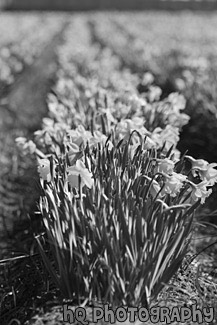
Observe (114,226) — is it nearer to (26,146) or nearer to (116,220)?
(116,220)

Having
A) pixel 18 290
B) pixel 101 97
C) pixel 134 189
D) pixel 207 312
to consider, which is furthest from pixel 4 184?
pixel 207 312

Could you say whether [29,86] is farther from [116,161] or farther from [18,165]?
[116,161]

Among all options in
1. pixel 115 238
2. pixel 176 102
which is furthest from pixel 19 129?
pixel 115 238

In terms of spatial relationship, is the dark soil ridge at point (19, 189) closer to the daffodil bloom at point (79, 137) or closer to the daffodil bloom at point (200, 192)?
the daffodil bloom at point (79, 137)

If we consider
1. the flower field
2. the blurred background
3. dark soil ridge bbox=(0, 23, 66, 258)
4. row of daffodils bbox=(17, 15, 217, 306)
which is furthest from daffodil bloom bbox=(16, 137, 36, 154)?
the blurred background
